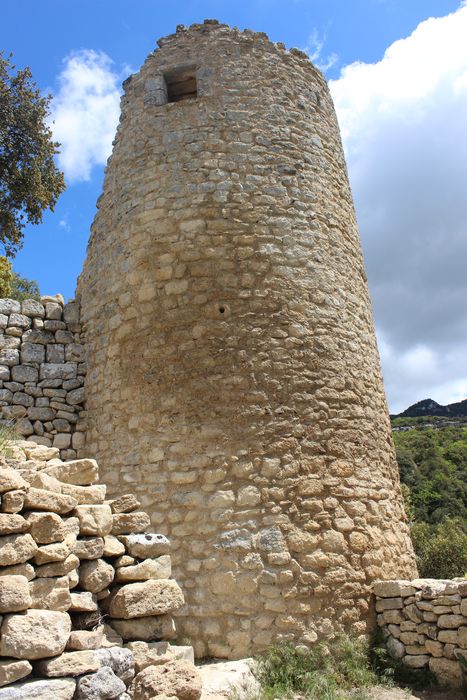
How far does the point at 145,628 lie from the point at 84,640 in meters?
0.53

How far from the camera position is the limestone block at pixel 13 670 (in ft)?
8.37

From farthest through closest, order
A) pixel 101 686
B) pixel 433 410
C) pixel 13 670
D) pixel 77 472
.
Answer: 1. pixel 433 410
2. pixel 77 472
3. pixel 101 686
4. pixel 13 670

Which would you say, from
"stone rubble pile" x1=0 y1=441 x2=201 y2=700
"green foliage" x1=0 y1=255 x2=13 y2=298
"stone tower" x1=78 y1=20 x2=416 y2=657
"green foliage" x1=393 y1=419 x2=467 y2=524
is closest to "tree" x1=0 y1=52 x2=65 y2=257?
"green foliage" x1=0 y1=255 x2=13 y2=298

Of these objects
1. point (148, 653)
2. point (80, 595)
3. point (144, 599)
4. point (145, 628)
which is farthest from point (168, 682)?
point (80, 595)

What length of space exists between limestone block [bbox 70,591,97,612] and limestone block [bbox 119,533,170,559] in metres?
0.42

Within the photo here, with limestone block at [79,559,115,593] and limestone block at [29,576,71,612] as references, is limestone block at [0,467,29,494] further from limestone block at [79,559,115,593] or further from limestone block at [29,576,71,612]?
limestone block at [79,559,115,593]

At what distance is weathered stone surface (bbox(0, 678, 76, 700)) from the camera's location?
2.51 meters

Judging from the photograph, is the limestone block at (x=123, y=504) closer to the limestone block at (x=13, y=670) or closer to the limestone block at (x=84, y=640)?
the limestone block at (x=84, y=640)

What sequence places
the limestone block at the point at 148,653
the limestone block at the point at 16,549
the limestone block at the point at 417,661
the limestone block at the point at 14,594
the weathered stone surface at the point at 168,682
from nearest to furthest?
the limestone block at the point at 14,594, the limestone block at the point at 16,549, the weathered stone surface at the point at 168,682, the limestone block at the point at 148,653, the limestone block at the point at 417,661

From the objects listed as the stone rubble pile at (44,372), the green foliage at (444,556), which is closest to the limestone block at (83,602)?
the stone rubble pile at (44,372)

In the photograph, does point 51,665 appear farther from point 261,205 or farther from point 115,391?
point 261,205

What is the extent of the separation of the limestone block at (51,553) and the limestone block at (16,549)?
1.6 inches

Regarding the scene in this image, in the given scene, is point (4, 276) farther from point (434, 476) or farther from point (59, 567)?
point (434, 476)

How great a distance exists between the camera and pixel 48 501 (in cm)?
313
